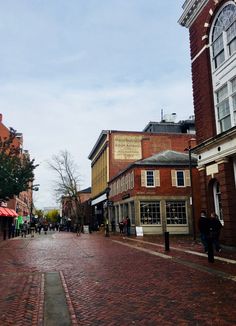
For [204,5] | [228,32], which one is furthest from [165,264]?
[204,5]

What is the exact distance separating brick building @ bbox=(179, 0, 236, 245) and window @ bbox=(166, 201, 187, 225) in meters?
13.8

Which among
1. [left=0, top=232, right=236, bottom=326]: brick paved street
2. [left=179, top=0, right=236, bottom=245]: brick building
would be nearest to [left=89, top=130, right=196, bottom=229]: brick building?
[left=179, top=0, right=236, bottom=245]: brick building

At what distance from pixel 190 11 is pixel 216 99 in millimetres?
6296

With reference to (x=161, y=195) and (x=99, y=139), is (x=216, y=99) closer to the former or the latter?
(x=161, y=195)

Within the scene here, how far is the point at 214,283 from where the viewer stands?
9.29m

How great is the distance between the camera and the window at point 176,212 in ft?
112

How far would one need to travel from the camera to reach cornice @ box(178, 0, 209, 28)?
21.0 metres

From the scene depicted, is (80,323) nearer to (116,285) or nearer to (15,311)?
(15,311)

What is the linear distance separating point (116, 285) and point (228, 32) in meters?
14.7

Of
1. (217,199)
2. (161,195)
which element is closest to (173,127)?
(161,195)

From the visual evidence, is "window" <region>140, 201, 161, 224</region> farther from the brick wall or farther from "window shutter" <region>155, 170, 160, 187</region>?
the brick wall

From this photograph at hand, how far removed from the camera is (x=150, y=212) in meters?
34.2

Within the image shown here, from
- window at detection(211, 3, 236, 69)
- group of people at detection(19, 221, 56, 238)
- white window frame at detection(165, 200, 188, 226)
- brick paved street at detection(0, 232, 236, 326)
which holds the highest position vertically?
window at detection(211, 3, 236, 69)

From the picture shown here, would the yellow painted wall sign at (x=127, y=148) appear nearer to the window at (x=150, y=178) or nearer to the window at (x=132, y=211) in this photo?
the window at (x=132, y=211)
